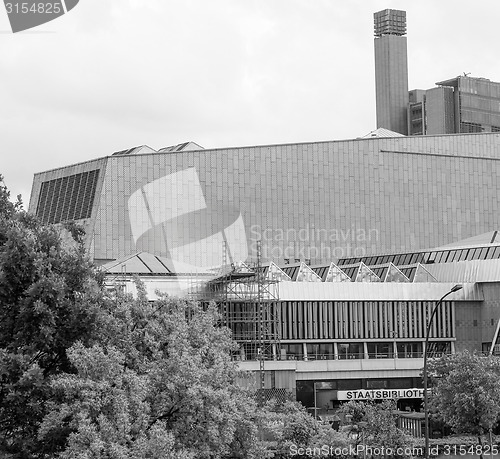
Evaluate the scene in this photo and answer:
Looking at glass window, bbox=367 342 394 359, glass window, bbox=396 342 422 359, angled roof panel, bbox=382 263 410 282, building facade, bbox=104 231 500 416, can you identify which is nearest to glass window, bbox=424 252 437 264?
building facade, bbox=104 231 500 416

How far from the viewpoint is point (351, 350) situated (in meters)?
140

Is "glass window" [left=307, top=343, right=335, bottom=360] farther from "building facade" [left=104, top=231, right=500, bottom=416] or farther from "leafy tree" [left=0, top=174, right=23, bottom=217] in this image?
"leafy tree" [left=0, top=174, right=23, bottom=217]

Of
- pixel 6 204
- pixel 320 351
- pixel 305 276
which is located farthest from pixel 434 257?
pixel 6 204

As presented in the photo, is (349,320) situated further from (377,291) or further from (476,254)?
(476,254)

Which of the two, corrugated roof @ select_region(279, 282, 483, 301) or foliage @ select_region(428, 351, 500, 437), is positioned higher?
corrugated roof @ select_region(279, 282, 483, 301)

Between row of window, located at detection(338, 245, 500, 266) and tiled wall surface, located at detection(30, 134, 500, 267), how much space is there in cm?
622

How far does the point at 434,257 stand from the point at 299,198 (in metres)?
25.4

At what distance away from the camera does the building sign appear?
12631cm

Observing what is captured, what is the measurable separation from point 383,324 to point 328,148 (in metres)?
47.5

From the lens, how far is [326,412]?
420ft

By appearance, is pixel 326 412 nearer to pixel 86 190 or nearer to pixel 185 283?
pixel 185 283

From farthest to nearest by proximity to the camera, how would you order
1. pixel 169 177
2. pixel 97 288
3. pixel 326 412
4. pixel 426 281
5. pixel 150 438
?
pixel 169 177 → pixel 426 281 → pixel 326 412 → pixel 97 288 → pixel 150 438

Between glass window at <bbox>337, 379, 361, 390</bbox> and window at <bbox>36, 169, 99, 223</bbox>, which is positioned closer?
glass window at <bbox>337, 379, 361, 390</bbox>

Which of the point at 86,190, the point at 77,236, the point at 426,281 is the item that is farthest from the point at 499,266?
the point at 77,236
